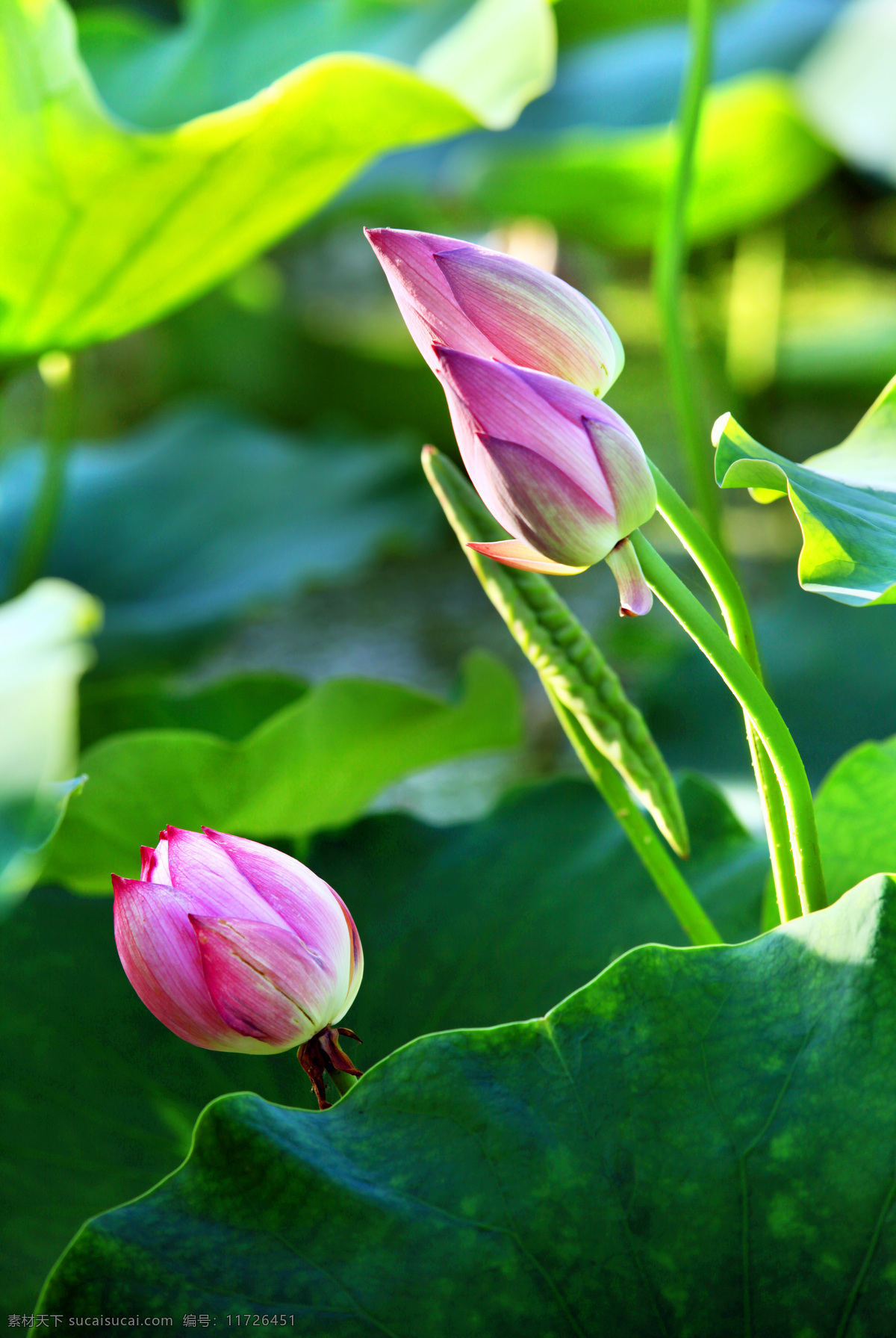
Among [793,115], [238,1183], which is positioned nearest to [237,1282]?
[238,1183]

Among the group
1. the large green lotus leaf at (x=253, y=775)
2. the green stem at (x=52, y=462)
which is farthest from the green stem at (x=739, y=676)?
the green stem at (x=52, y=462)

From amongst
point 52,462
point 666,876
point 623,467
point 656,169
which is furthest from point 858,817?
point 656,169

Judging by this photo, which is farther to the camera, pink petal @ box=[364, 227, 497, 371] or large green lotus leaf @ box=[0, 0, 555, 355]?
large green lotus leaf @ box=[0, 0, 555, 355]

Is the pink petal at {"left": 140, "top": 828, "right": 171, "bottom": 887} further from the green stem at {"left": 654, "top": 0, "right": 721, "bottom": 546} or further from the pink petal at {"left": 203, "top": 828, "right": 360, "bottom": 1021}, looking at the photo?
the green stem at {"left": 654, "top": 0, "right": 721, "bottom": 546}

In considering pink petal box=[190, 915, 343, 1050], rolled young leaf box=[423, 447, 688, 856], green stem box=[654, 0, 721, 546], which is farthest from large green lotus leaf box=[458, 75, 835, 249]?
pink petal box=[190, 915, 343, 1050]

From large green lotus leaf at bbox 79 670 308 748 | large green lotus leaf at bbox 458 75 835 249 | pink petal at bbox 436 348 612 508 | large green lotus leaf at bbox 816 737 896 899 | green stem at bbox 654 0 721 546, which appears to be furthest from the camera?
large green lotus leaf at bbox 458 75 835 249

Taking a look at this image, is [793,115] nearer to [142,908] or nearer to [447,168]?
[447,168]

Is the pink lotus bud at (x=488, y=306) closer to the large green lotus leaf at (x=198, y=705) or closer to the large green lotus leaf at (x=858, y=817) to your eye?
the large green lotus leaf at (x=858, y=817)

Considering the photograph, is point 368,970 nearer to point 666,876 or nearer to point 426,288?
point 666,876
